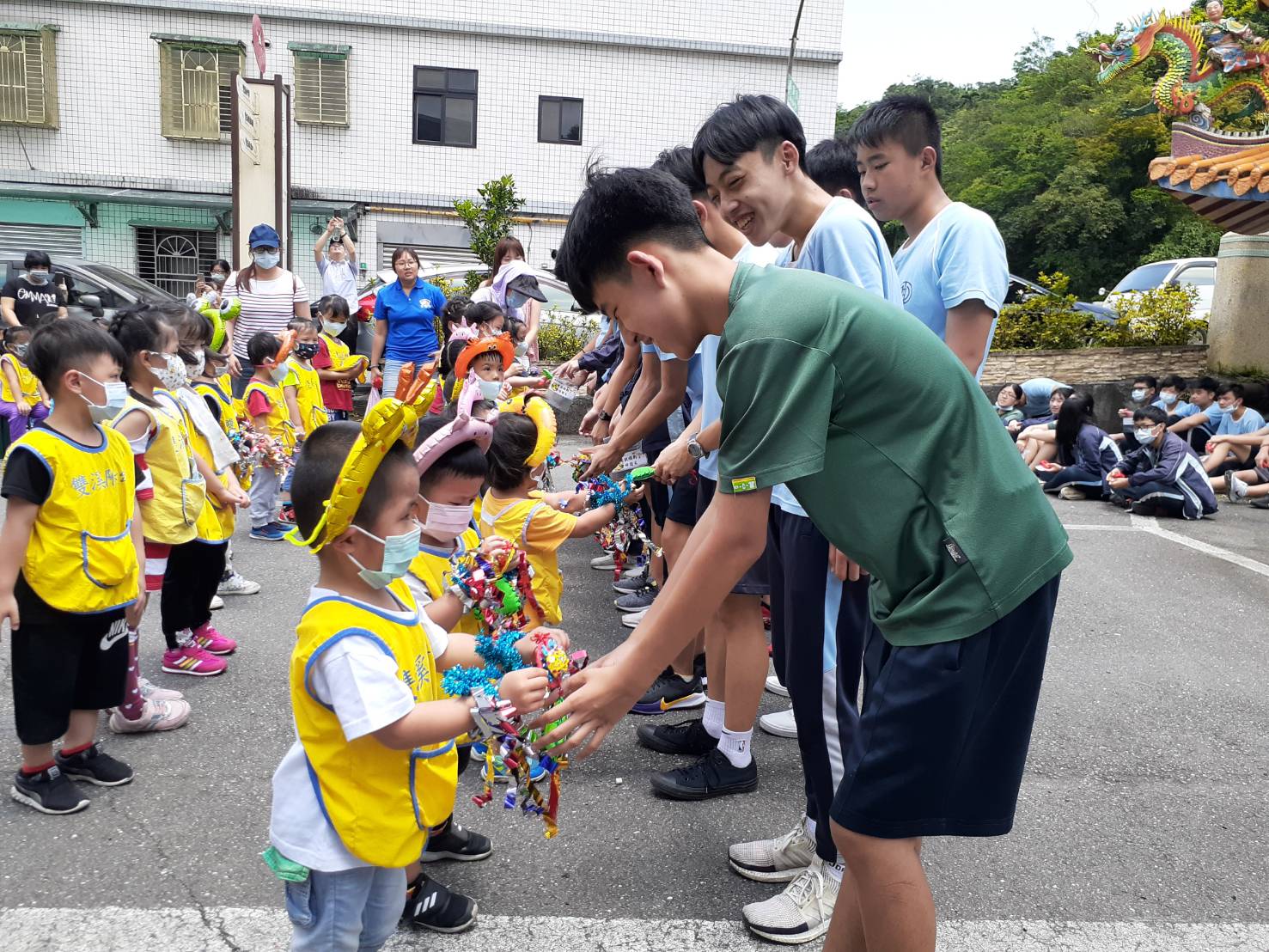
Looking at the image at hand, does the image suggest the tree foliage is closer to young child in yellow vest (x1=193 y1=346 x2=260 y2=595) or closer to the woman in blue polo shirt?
the woman in blue polo shirt

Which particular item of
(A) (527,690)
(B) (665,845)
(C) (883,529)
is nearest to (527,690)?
(A) (527,690)

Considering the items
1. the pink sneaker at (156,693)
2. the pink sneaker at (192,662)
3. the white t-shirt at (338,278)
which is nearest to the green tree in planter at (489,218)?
the white t-shirt at (338,278)

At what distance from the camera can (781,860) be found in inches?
119

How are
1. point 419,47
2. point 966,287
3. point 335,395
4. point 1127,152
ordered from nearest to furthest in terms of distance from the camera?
1. point 966,287
2. point 335,395
3. point 419,47
4. point 1127,152

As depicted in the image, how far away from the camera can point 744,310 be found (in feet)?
6.03

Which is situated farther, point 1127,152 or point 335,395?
point 1127,152

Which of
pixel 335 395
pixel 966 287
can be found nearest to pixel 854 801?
pixel 966 287

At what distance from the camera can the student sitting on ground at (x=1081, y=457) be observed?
10156 millimetres

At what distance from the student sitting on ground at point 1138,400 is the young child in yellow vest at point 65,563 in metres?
10.2

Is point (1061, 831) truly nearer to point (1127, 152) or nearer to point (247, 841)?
point (247, 841)

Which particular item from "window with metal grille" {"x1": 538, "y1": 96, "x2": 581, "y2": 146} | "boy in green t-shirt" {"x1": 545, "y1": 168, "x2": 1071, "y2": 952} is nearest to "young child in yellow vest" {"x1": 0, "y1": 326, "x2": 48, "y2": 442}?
"boy in green t-shirt" {"x1": 545, "y1": 168, "x2": 1071, "y2": 952}

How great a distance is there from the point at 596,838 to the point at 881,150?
2.51 m

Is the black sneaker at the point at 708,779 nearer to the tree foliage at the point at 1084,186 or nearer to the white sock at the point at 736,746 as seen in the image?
the white sock at the point at 736,746

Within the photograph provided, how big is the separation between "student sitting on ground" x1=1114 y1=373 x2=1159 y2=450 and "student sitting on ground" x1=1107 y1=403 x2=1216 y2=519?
3.50 ft
